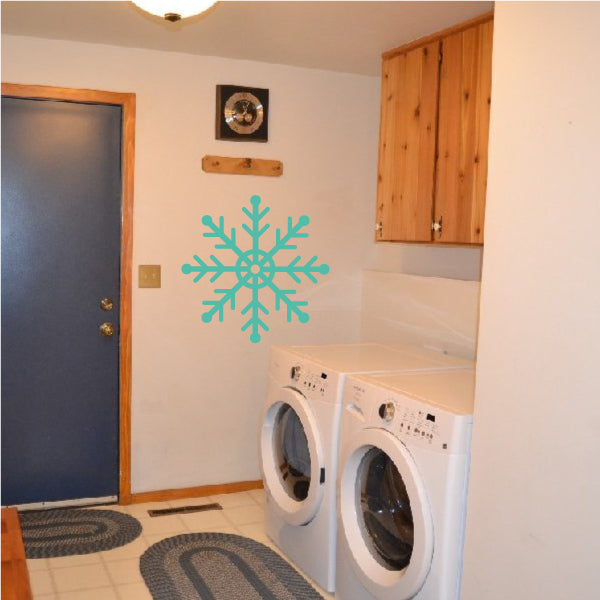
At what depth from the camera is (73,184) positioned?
3443 millimetres

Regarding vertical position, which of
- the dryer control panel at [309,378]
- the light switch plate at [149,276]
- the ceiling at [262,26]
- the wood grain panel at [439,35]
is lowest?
the dryer control panel at [309,378]

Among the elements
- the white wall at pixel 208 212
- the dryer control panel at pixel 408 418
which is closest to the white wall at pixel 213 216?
the white wall at pixel 208 212

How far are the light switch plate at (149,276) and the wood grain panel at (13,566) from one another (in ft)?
4.96

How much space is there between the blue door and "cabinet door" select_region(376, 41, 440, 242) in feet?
4.02

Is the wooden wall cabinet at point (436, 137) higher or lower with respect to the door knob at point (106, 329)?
higher

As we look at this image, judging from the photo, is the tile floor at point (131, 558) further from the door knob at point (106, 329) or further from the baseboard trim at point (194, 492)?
the door knob at point (106, 329)

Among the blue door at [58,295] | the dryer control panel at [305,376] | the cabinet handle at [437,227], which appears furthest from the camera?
Answer: the blue door at [58,295]

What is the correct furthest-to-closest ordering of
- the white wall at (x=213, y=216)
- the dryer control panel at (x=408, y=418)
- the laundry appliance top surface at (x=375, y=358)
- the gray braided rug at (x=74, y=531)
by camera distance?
the white wall at (x=213, y=216) → the gray braided rug at (x=74, y=531) → the laundry appliance top surface at (x=375, y=358) → the dryer control panel at (x=408, y=418)

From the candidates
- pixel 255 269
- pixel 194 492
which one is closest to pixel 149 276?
pixel 255 269

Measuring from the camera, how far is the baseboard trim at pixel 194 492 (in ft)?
12.0

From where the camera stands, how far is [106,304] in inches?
139

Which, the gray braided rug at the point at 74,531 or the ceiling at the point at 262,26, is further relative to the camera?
the gray braided rug at the point at 74,531

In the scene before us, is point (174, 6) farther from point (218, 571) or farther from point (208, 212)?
point (218, 571)

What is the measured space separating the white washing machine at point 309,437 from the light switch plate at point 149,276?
0.76 meters
